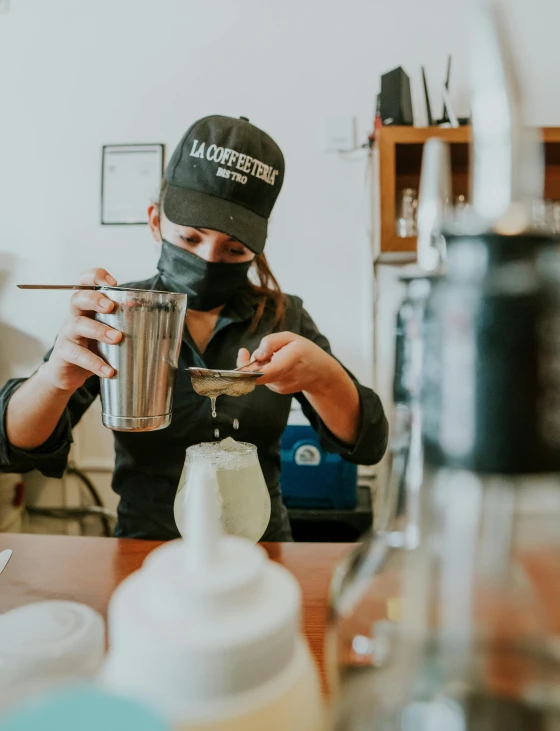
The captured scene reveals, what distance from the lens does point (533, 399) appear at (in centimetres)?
27

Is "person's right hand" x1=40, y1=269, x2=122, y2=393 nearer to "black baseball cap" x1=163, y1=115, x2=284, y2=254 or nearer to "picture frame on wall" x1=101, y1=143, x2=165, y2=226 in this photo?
"black baseball cap" x1=163, y1=115, x2=284, y2=254

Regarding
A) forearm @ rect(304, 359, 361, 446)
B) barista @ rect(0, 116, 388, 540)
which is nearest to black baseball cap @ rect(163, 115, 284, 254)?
barista @ rect(0, 116, 388, 540)

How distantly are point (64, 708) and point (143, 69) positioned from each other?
8.99 ft

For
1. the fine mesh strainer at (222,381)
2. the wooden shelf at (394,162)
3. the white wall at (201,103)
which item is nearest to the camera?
the fine mesh strainer at (222,381)

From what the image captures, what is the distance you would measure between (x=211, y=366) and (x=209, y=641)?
3.73ft

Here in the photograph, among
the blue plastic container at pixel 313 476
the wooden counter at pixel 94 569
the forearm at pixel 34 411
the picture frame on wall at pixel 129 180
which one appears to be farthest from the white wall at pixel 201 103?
the wooden counter at pixel 94 569

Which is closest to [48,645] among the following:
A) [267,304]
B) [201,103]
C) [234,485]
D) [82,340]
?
[234,485]

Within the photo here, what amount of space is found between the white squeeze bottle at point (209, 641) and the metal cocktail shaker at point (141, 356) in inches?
22.7

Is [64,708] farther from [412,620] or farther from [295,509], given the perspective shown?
[295,509]

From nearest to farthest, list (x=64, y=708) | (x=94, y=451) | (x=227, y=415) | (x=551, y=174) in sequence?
(x=64, y=708) → (x=227, y=415) → (x=551, y=174) → (x=94, y=451)

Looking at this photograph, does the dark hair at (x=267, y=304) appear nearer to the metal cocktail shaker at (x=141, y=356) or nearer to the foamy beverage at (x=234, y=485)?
the metal cocktail shaker at (x=141, y=356)

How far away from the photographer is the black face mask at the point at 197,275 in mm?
1247

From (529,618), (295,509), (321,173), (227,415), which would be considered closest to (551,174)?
(321,173)

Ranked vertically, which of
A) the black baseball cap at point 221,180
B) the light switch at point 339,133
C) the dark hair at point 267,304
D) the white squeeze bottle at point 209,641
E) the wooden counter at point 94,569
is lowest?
the wooden counter at point 94,569
